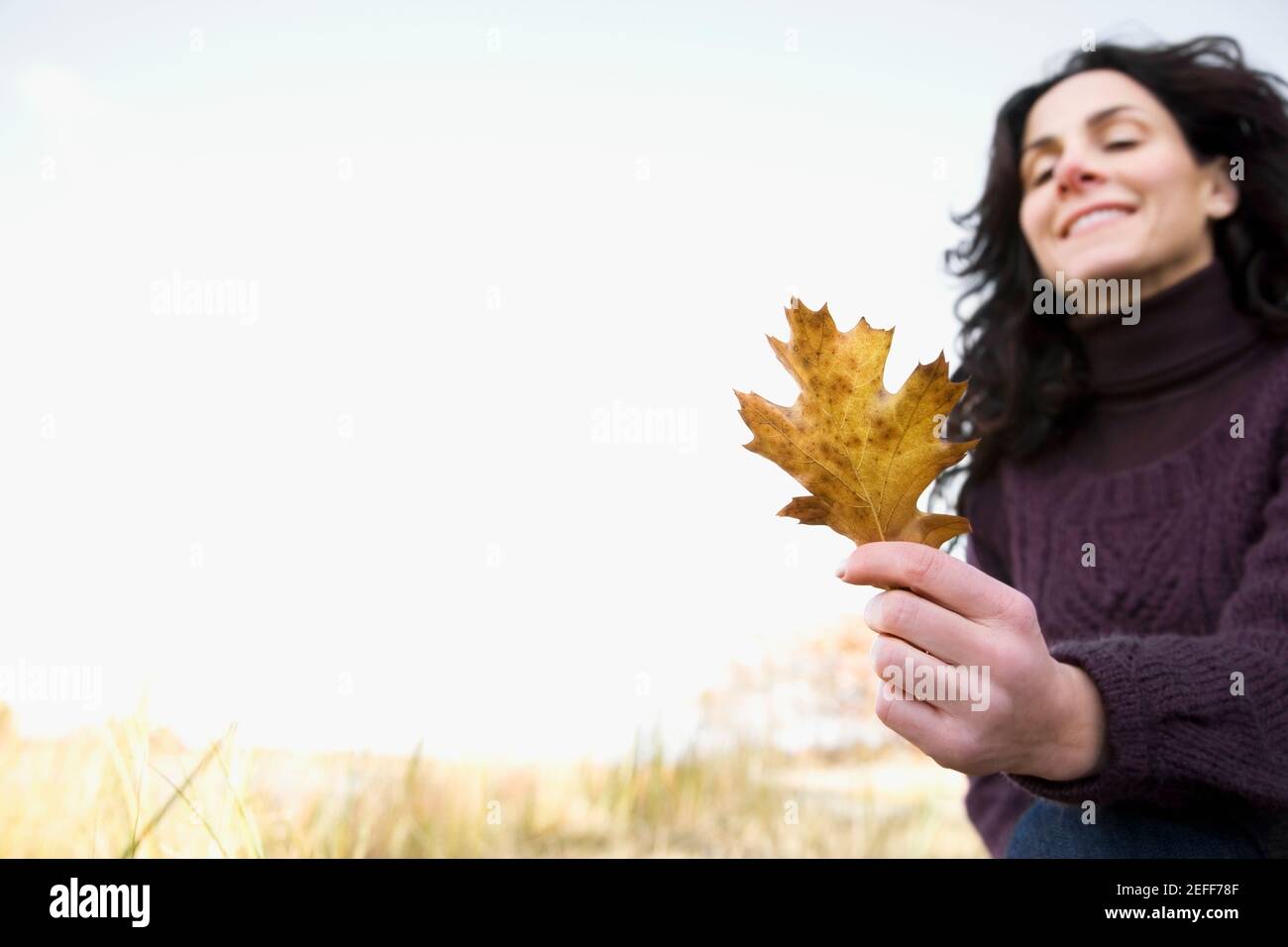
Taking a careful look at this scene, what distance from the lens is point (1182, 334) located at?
6.74 ft

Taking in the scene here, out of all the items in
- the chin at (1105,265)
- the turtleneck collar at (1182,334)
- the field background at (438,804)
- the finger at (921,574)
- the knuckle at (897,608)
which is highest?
the chin at (1105,265)

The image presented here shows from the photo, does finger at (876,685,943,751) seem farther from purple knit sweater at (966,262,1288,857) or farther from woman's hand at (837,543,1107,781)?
purple knit sweater at (966,262,1288,857)

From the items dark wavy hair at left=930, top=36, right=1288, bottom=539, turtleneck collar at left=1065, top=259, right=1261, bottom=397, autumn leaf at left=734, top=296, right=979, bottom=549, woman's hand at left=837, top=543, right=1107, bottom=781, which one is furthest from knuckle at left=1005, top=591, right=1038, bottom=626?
turtleneck collar at left=1065, top=259, right=1261, bottom=397

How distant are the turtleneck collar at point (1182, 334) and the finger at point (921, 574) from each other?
3.98 ft

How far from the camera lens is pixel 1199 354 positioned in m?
2.04

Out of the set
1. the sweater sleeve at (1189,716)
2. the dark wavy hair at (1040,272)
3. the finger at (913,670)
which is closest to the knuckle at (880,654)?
the finger at (913,670)

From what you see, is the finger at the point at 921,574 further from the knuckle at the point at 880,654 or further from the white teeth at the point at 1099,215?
the white teeth at the point at 1099,215

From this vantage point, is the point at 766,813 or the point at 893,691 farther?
the point at 766,813

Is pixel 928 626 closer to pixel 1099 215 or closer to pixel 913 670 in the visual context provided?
pixel 913 670

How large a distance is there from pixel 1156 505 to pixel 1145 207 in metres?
0.59

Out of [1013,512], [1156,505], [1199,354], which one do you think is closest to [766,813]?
[1013,512]

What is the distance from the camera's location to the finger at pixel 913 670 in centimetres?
112

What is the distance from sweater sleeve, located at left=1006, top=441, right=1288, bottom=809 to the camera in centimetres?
134
